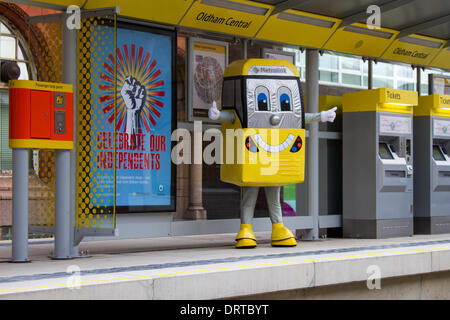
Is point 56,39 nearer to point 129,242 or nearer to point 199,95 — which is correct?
point 199,95

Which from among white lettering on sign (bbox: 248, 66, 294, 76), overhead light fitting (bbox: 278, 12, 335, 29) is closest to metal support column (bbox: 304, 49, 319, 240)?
overhead light fitting (bbox: 278, 12, 335, 29)

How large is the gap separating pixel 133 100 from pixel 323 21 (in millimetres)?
2767

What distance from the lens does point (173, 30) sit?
768 cm

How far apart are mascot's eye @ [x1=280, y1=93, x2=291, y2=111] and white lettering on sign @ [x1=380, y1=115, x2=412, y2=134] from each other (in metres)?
1.99

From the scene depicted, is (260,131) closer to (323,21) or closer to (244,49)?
(244,49)

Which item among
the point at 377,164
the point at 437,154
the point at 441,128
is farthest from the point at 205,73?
the point at 437,154

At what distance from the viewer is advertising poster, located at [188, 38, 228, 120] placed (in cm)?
795

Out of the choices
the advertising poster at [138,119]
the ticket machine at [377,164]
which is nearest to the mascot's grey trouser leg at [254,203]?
the advertising poster at [138,119]

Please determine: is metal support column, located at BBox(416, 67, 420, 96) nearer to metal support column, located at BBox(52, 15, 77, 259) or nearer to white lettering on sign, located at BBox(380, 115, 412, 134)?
white lettering on sign, located at BBox(380, 115, 412, 134)

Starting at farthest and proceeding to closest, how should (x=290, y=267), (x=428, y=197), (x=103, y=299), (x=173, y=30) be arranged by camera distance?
(x=428, y=197), (x=173, y=30), (x=290, y=267), (x=103, y=299)

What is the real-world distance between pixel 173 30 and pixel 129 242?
2.63 metres

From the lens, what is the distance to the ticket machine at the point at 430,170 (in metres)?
9.84

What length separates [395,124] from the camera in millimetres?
9281
